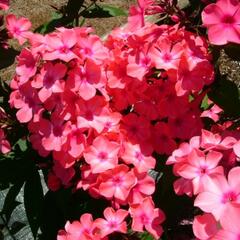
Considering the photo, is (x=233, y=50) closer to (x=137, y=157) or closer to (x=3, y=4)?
(x=137, y=157)

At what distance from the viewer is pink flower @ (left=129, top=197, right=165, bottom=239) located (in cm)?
100

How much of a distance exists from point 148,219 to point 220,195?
0.25 m

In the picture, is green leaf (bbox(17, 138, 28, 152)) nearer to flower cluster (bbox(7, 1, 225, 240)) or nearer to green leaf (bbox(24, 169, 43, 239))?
green leaf (bbox(24, 169, 43, 239))

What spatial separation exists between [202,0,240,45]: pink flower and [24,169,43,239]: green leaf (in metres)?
0.64

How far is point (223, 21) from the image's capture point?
882 millimetres

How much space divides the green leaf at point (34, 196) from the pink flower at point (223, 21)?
642mm

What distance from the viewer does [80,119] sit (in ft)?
3.41

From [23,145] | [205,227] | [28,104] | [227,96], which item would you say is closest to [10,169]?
[23,145]

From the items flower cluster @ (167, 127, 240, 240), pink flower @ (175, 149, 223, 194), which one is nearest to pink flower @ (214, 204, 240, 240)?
flower cluster @ (167, 127, 240, 240)

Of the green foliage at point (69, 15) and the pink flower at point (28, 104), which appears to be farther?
the green foliage at point (69, 15)

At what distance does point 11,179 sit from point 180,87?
536 mm

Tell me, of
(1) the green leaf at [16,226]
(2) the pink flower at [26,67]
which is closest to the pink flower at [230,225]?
(2) the pink flower at [26,67]

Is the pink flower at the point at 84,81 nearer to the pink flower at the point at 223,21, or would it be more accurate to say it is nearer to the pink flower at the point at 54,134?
the pink flower at the point at 54,134

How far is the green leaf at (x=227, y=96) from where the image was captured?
1.01 metres
